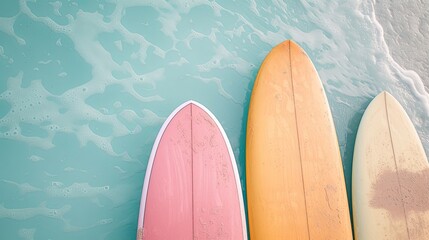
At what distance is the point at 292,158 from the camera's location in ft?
6.18

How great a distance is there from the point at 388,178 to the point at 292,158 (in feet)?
1.95

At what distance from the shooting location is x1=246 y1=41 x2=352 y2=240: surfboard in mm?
1777

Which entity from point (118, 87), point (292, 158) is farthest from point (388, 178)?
point (118, 87)

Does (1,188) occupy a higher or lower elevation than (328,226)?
higher

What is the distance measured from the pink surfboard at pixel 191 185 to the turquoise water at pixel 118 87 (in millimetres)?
192

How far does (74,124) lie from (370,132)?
177 cm

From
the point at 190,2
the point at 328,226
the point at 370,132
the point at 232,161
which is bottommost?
the point at 328,226

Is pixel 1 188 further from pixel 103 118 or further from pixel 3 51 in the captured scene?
pixel 3 51

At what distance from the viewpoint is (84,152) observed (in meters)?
1.81

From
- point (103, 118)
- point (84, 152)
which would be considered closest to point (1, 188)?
point (84, 152)

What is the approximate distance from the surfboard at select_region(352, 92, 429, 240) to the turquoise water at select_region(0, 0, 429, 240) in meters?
0.15

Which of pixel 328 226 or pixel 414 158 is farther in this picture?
pixel 414 158

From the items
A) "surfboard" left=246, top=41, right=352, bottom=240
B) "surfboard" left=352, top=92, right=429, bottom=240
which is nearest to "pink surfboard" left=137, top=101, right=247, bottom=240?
"surfboard" left=246, top=41, right=352, bottom=240

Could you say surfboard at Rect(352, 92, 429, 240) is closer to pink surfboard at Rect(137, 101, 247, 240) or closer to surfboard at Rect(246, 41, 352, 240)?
surfboard at Rect(246, 41, 352, 240)
